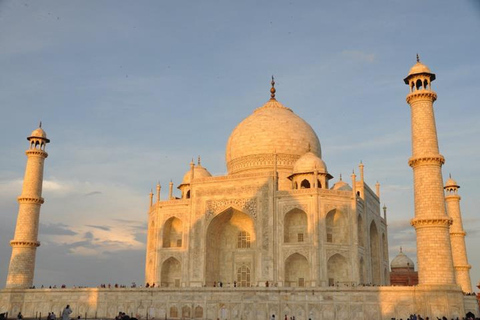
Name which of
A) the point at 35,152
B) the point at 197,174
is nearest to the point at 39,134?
the point at 35,152

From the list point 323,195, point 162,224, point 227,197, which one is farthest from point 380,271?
point 162,224

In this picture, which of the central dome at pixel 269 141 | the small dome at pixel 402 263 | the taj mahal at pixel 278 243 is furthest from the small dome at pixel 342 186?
the small dome at pixel 402 263

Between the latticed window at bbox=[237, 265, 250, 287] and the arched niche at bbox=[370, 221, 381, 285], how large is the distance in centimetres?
751

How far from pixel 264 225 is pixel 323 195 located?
11.6 ft

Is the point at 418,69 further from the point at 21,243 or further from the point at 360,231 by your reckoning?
the point at 21,243

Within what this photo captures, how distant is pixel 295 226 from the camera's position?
1113 inches

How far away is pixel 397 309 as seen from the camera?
20.8 metres

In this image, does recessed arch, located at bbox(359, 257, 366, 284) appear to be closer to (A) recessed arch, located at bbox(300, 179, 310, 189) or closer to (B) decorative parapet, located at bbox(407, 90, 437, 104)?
(A) recessed arch, located at bbox(300, 179, 310, 189)

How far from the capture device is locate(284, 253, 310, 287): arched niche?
89.9 ft

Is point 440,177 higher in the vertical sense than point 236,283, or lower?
higher

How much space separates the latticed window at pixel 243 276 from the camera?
95.2ft

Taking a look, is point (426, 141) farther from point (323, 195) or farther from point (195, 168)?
point (195, 168)

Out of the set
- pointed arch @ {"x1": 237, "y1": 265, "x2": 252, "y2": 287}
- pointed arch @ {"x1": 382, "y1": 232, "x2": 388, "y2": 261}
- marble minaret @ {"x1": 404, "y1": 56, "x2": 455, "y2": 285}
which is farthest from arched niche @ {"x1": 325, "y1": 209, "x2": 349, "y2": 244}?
marble minaret @ {"x1": 404, "y1": 56, "x2": 455, "y2": 285}

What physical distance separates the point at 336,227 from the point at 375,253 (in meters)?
4.90
